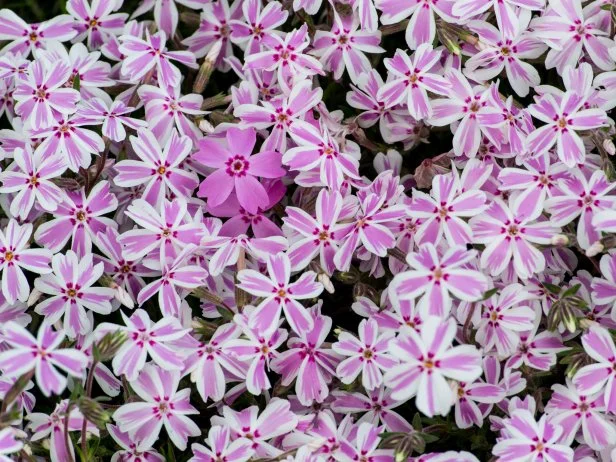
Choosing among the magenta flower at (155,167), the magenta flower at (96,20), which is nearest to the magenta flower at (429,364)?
the magenta flower at (155,167)

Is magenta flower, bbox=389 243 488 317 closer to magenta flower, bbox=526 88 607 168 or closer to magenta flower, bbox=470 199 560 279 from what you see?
magenta flower, bbox=470 199 560 279

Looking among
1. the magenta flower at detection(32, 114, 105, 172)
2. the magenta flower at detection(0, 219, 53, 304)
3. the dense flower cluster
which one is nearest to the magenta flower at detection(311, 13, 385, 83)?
the dense flower cluster

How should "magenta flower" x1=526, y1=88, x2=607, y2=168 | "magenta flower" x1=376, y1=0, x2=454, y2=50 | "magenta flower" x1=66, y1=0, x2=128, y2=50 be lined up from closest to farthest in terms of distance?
"magenta flower" x1=526, y1=88, x2=607, y2=168 → "magenta flower" x1=376, y1=0, x2=454, y2=50 → "magenta flower" x1=66, y1=0, x2=128, y2=50

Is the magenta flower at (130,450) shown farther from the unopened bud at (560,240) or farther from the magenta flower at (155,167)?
the unopened bud at (560,240)

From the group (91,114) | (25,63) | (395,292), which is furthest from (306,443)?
(25,63)

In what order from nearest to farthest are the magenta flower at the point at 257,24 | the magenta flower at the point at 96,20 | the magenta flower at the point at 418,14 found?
the magenta flower at the point at 418,14 → the magenta flower at the point at 257,24 → the magenta flower at the point at 96,20

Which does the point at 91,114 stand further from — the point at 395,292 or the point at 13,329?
the point at 395,292
